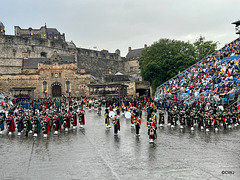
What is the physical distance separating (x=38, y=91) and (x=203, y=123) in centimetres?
4589

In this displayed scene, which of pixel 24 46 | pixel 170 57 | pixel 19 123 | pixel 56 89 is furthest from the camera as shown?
pixel 24 46

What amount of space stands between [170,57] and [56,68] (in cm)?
2511

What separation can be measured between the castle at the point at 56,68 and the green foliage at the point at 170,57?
4.39 m

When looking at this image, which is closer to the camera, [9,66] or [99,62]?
[9,66]

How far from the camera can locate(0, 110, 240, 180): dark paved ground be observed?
408 inches

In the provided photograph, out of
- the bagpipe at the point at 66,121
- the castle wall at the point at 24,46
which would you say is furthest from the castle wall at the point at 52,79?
the bagpipe at the point at 66,121

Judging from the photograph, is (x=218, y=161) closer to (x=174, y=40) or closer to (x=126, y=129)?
(x=126, y=129)

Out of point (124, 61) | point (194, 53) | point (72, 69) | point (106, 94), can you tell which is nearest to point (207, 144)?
point (106, 94)

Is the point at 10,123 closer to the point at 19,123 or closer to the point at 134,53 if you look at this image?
the point at 19,123

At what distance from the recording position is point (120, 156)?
42.3 feet

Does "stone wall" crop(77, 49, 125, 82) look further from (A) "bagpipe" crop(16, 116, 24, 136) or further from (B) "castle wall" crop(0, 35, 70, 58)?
(A) "bagpipe" crop(16, 116, 24, 136)

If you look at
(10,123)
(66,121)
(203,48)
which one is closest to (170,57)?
(203,48)

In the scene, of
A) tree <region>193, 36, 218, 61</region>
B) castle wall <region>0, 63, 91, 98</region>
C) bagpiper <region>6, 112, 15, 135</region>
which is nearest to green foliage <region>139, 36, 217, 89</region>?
tree <region>193, 36, 218, 61</region>

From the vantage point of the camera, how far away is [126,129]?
21312 millimetres
